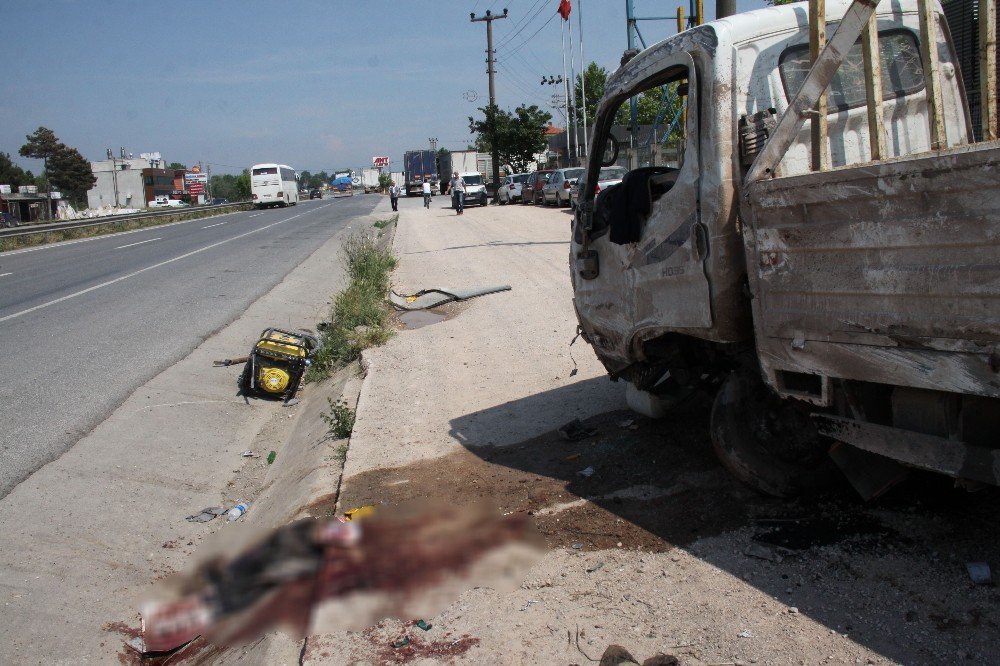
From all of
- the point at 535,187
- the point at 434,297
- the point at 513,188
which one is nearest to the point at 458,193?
the point at 535,187

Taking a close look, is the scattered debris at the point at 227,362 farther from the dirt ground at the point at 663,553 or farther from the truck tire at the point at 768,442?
the truck tire at the point at 768,442

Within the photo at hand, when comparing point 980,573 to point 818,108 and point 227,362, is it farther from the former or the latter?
point 227,362

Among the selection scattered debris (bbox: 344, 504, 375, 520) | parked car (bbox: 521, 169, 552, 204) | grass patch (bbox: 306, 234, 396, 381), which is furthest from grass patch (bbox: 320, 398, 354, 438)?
parked car (bbox: 521, 169, 552, 204)

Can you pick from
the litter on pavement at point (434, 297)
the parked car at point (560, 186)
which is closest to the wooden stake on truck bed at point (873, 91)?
the litter on pavement at point (434, 297)

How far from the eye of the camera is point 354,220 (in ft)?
122

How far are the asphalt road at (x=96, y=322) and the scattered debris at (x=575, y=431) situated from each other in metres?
4.16

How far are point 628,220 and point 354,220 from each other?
111 ft

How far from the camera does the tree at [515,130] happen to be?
2087 inches

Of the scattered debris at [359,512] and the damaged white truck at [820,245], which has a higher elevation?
the damaged white truck at [820,245]

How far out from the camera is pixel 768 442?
4.24 meters

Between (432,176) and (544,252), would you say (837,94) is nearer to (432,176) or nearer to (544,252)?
(544,252)

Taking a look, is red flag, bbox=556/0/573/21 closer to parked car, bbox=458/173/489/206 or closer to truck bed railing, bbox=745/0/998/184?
parked car, bbox=458/173/489/206

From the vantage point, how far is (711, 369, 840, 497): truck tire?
4145 millimetres

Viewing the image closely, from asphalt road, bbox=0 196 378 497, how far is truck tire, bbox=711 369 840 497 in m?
5.22
